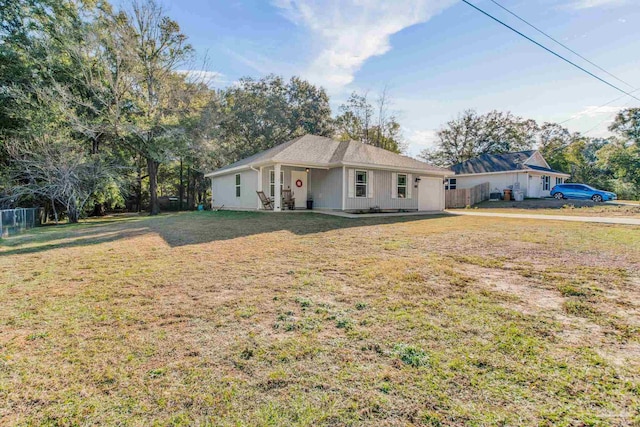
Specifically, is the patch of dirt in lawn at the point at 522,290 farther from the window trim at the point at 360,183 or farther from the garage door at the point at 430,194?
the garage door at the point at 430,194

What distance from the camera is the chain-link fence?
8891mm

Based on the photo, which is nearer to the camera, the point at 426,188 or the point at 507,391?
the point at 507,391

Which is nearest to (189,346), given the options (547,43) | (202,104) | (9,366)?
(9,366)


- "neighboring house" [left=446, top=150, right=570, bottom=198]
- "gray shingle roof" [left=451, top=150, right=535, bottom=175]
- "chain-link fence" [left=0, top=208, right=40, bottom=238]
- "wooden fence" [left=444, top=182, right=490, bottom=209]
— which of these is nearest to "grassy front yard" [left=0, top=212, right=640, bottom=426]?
"chain-link fence" [left=0, top=208, right=40, bottom=238]

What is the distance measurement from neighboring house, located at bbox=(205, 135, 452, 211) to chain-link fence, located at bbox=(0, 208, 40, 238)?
8.21 metres

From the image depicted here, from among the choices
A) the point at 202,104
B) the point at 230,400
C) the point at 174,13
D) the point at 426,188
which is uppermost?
the point at 174,13

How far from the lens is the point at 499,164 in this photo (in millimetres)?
24453

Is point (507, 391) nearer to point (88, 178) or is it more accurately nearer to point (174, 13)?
point (88, 178)

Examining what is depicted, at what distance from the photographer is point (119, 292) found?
11.9ft

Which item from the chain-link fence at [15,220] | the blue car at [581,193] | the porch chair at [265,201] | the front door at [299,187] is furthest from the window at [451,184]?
the chain-link fence at [15,220]

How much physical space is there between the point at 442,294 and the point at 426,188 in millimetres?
13432

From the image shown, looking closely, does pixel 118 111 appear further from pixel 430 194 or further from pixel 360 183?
pixel 430 194

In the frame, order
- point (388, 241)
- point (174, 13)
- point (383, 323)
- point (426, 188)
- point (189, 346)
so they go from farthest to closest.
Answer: point (174, 13) < point (426, 188) < point (388, 241) < point (383, 323) < point (189, 346)

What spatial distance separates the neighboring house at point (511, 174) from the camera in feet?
75.0
